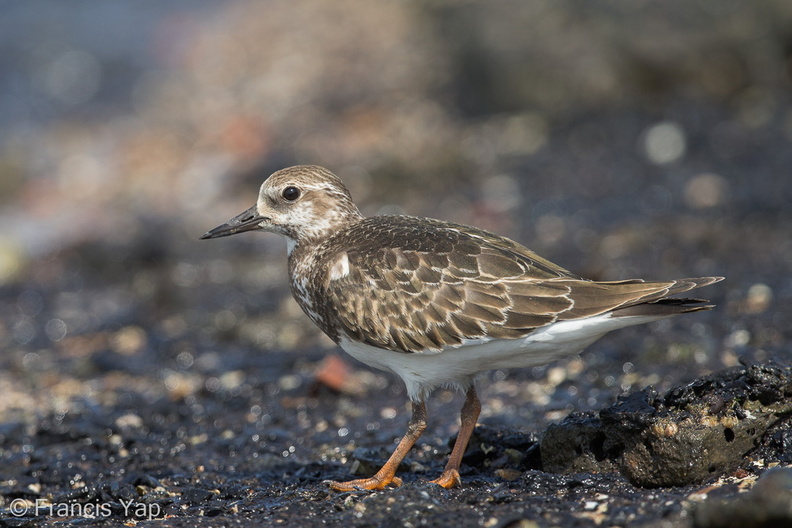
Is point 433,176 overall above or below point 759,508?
above

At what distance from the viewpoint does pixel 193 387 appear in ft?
23.0

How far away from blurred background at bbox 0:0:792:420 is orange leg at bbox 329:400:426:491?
156cm

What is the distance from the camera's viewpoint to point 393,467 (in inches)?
185

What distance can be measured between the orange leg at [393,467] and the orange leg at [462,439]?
0.21 m

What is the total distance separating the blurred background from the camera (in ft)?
25.4

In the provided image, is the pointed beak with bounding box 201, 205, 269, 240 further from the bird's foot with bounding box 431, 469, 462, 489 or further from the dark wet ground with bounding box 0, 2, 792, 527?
the bird's foot with bounding box 431, 469, 462, 489

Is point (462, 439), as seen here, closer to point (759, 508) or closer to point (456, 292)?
point (456, 292)

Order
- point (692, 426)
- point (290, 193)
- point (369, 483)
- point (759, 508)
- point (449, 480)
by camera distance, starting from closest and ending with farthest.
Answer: point (759, 508) → point (692, 426) → point (449, 480) → point (369, 483) → point (290, 193)

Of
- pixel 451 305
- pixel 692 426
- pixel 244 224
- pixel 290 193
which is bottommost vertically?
pixel 692 426

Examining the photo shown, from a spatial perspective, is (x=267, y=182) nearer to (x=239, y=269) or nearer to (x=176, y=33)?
(x=239, y=269)

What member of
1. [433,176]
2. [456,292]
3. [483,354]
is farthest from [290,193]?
[433,176]

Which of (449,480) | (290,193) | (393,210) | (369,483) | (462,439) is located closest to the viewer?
(449,480)

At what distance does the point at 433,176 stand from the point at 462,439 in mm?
6077

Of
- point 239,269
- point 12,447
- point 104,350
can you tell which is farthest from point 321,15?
point 12,447
